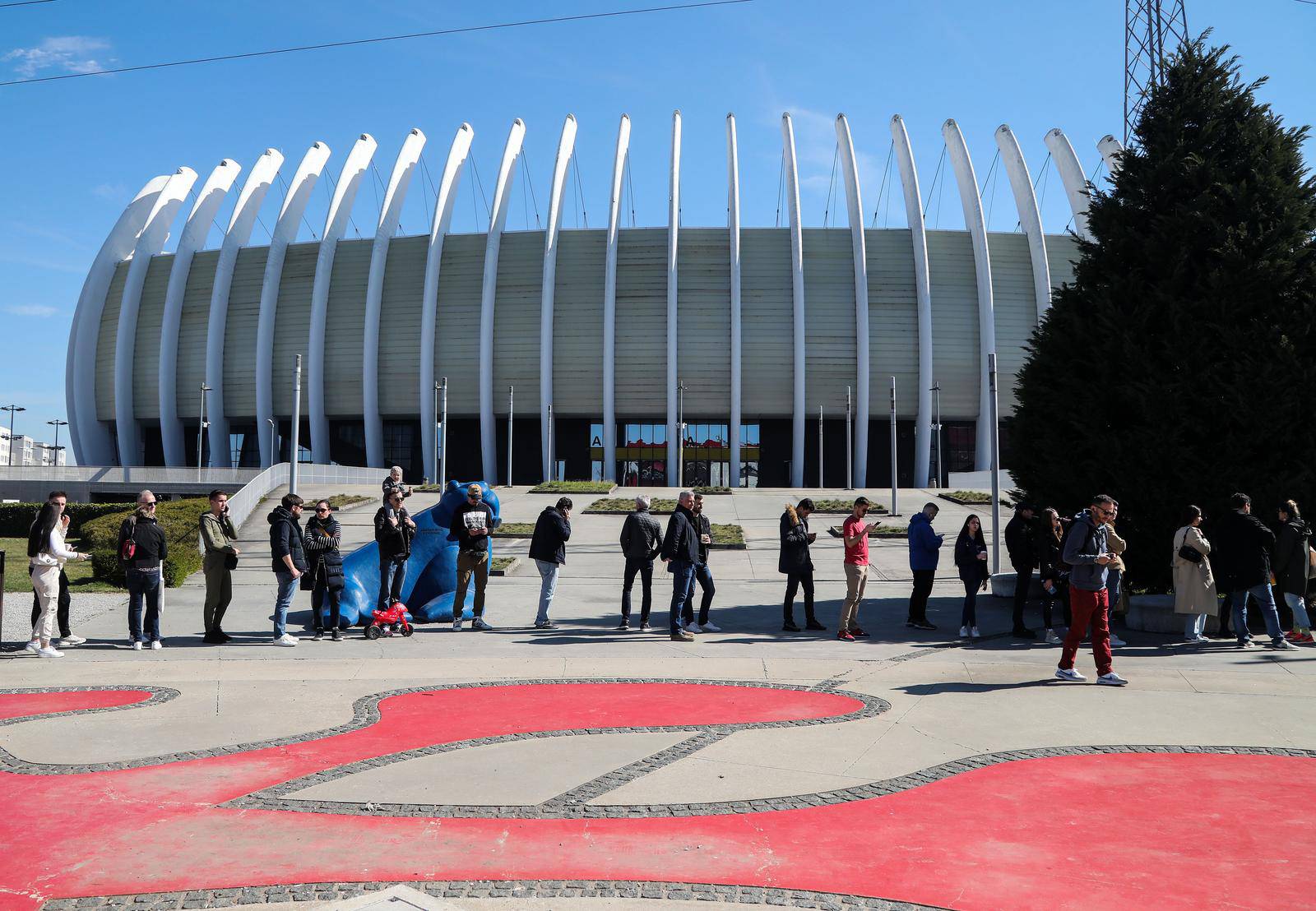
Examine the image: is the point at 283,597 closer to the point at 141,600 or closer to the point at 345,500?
the point at 141,600

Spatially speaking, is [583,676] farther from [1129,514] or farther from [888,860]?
[1129,514]

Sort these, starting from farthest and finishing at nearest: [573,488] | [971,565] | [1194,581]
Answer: [573,488] → [971,565] → [1194,581]

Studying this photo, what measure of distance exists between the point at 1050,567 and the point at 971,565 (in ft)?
3.10

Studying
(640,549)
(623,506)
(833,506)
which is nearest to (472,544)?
(640,549)

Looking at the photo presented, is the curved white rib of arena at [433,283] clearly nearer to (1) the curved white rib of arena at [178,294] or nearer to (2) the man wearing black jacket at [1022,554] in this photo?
(1) the curved white rib of arena at [178,294]

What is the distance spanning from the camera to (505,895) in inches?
155

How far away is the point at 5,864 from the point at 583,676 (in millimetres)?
5513

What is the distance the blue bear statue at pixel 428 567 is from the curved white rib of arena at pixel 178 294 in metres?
50.0

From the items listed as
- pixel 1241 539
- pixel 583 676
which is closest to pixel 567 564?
pixel 583 676

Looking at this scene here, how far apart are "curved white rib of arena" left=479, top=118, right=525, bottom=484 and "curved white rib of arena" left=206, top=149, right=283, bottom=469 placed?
14559 millimetres

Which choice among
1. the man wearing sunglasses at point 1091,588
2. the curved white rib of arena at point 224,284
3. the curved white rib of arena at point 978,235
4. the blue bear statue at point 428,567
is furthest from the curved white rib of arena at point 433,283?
the man wearing sunglasses at point 1091,588

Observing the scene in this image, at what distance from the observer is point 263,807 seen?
200 inches

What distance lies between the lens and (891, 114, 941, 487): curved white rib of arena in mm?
50969

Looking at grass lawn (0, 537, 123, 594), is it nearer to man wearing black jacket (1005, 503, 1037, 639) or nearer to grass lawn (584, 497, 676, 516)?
man wearing black jacket (1005, 503, 1037, 639)
